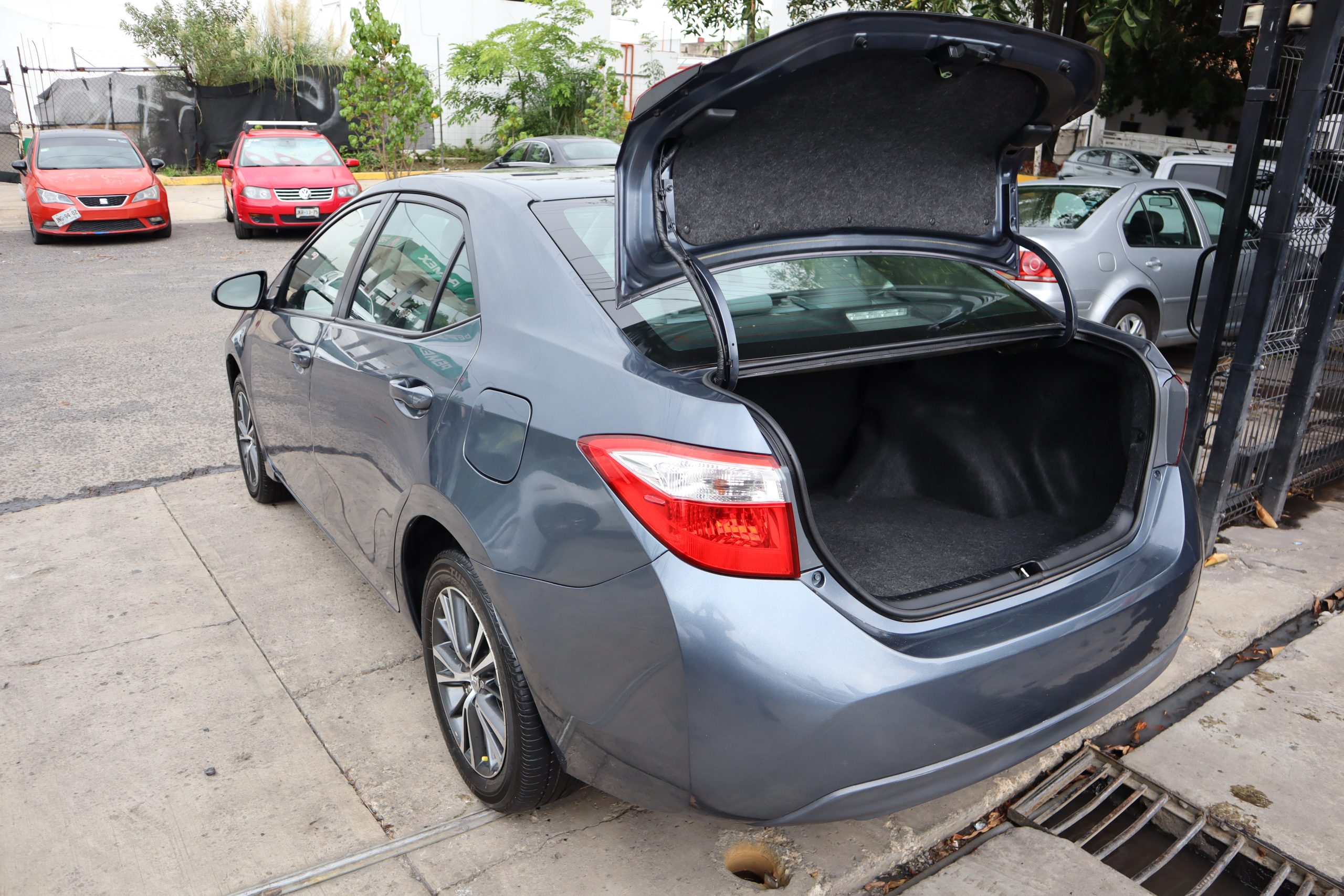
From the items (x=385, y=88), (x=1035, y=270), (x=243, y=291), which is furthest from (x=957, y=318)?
(x=385, y=88)

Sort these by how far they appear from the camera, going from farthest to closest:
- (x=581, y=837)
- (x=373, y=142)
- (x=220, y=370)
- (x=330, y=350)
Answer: (x=373, y=142) → (x=220, y=370) → (x=330, y=350) → (x=581, y=837)

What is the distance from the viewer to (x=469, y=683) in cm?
260

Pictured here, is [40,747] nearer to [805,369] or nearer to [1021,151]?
[805,369]

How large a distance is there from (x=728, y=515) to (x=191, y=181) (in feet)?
74.7

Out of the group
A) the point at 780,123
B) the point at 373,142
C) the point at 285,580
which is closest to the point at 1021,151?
the point at 780,123

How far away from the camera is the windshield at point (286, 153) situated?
14312 mm

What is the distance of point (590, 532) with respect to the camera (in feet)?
6.63

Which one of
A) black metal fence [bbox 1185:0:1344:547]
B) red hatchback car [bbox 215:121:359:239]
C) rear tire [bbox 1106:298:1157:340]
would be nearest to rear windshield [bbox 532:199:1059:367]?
black metal fence [bbox 1185:0:1344:547]

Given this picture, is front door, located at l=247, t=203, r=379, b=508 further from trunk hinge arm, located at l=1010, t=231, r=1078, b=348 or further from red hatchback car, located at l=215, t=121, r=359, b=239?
red hatchback car, located at l=215, t=121, r=359, b=239

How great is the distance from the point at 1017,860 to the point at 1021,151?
1899 millimetres

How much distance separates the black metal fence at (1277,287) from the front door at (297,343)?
10.8 ft

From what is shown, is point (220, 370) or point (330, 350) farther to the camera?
point (220, 370)

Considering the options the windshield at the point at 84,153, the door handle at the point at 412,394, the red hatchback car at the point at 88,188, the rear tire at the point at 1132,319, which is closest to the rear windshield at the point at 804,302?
the door handle at the point at 412,394

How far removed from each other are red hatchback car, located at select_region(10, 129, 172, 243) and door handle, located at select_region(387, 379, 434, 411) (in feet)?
41.7
